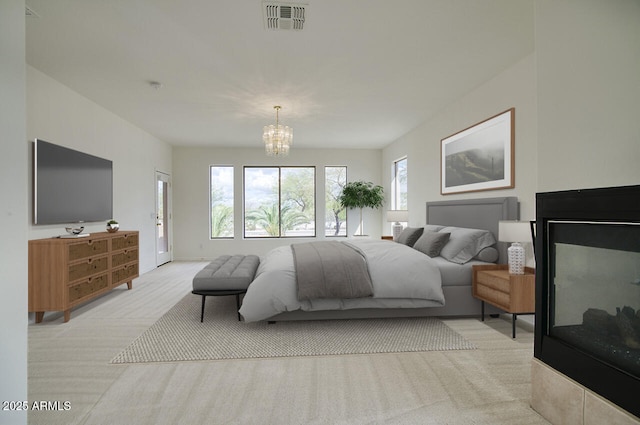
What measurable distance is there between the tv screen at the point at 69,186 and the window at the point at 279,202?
3.29m

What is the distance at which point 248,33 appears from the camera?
270cm

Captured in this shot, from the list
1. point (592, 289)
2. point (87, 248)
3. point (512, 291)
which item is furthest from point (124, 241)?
point (592, 289)

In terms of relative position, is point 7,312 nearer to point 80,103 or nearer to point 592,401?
point 592,401

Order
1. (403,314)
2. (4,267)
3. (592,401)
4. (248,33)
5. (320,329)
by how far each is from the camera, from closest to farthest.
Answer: (4,267) → (592,401) → (248,33) → (320,329) → (403,314)

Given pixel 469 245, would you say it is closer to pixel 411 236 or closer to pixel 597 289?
pixel 411 236

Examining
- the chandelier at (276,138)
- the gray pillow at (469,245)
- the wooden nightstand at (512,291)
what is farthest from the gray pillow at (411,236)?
the chandelier at (276,138)

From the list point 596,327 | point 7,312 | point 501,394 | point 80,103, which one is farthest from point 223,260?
point 596,327

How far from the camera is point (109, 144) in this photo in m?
4.83

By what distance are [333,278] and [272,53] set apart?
7.14ft

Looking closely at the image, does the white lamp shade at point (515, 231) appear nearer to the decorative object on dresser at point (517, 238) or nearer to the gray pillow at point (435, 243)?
the decorative object on dresser at point (517, 238)

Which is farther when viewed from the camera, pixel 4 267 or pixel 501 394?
pixel 501 394

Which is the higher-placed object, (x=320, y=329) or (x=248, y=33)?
(x=248, y=33)

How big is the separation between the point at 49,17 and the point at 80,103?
6.42 ft

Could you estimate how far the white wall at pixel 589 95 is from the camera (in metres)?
1.70
